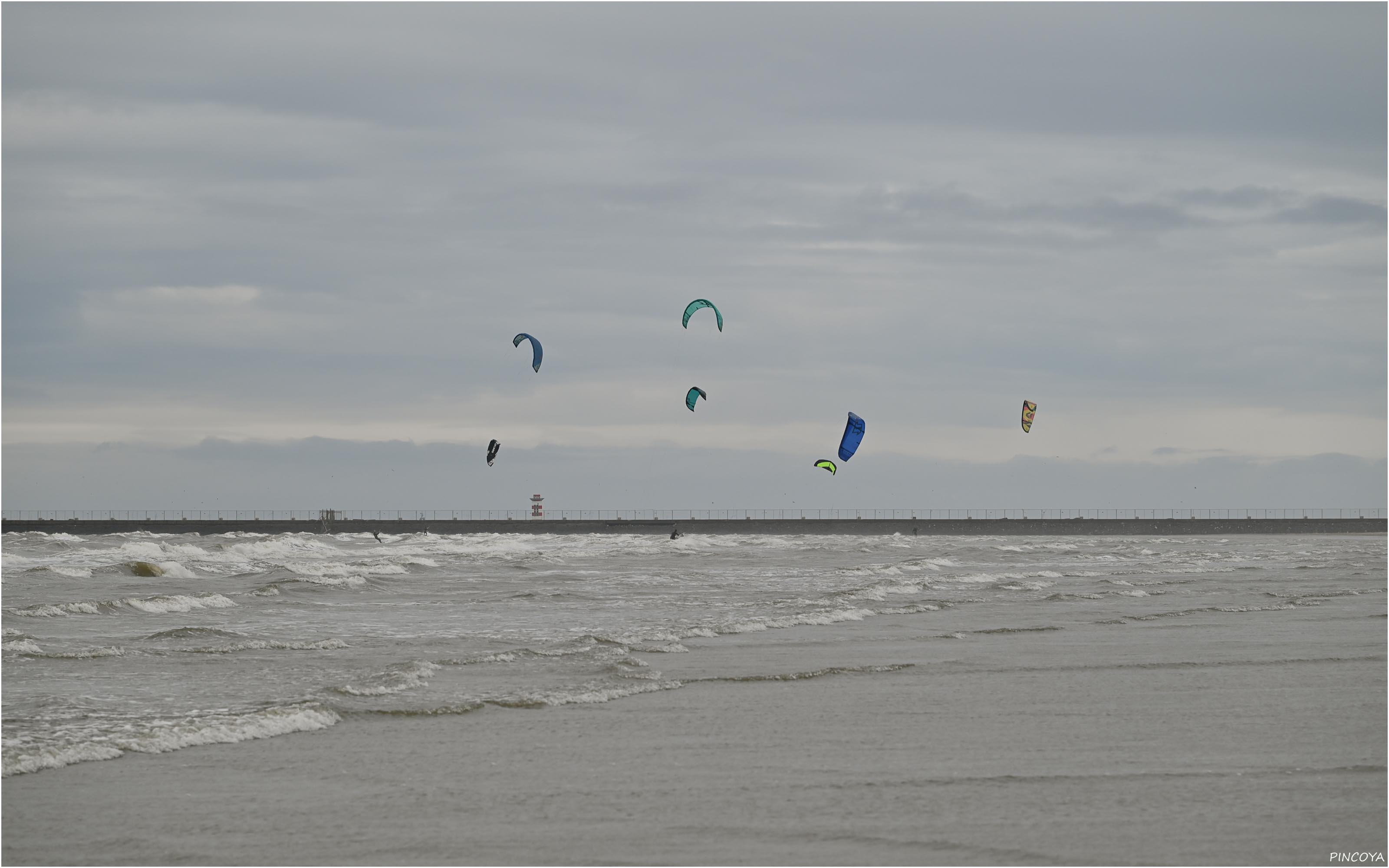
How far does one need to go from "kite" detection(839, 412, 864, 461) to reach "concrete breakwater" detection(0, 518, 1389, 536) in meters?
37.1

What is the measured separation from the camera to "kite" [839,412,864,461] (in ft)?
133

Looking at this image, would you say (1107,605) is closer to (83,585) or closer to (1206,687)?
(1206,687)

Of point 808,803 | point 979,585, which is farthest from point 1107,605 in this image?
point 808,803

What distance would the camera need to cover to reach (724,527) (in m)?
83.5

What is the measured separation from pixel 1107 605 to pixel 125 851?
Result: 13969 millimetres

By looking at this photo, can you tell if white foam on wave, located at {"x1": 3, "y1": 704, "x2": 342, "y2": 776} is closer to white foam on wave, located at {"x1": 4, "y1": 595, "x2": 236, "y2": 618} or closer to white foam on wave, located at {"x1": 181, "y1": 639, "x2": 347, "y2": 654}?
white foam on wave, located at {"x1": 181, "y1": 639, "x2": 347, "y2": 654}

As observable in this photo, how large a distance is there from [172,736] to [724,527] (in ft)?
251

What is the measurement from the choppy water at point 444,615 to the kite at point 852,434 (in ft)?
16.3

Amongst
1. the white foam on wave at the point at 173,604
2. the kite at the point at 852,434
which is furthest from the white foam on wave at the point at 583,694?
the kite at the point at 852,434

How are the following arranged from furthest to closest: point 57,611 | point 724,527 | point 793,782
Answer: point 724,527 → point 57,611 → point 793,782

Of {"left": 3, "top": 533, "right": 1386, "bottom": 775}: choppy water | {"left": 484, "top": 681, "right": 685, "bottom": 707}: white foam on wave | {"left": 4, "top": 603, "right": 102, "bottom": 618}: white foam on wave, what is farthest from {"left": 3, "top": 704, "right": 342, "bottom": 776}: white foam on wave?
{"left": 4, "top": 603, "right": 102, "bottom": 618}: white foam on wave

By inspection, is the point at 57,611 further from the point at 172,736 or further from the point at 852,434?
the point at 852,434

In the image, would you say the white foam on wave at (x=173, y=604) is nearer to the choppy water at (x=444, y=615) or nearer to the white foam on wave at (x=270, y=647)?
the choppy water at (x=444, y=615)

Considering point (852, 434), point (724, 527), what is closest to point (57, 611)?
point (852, 434)
